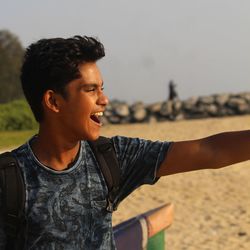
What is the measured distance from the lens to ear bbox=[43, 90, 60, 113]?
195 centimetres

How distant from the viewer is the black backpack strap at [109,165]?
1.96 m

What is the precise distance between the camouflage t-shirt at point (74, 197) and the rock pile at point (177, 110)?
19.1 m

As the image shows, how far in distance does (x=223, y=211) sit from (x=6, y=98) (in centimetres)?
3355

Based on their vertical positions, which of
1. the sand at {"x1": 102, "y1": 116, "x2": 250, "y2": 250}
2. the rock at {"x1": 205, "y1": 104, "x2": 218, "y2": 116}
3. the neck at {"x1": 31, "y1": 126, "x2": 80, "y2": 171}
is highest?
the neck at {"x1": 31, "y1": 126, "x2": 80, "y2": 171}

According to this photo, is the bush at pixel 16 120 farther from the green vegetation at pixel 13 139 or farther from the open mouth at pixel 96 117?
the open mouth at pixel 96 117

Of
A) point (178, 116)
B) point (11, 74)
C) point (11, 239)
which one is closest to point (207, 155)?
point (11, 239)

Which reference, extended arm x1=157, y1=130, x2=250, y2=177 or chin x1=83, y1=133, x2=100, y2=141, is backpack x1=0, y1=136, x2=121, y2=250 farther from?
extended arm x1=157, y1=130, x2=250, y2=177

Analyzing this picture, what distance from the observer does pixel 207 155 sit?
2.02 metres

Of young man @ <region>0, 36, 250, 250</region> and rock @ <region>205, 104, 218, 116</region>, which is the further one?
rock @ <region>205, 104, 218, 116</region>

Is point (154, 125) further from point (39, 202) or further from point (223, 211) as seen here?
point (39, 202)

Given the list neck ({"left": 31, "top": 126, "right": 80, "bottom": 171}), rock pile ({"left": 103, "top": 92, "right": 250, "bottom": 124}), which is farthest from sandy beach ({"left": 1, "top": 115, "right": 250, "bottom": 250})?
rock pile ({"left": 103, "top": 92, "right": 250, "bottom": 124})

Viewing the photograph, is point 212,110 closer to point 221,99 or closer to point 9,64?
point 221,99

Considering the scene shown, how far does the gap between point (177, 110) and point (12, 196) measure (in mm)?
19767

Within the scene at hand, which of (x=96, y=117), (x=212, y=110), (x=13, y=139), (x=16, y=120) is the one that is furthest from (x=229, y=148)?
(x=212, y=110)
